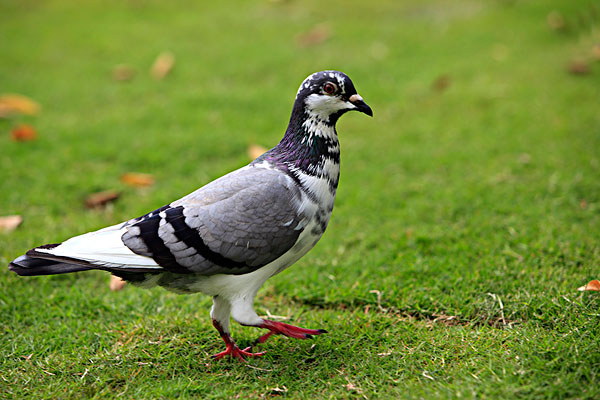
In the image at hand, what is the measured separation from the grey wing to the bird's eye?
0.51 m

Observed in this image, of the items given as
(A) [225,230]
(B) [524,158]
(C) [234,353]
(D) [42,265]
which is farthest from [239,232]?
(B) [524,158]

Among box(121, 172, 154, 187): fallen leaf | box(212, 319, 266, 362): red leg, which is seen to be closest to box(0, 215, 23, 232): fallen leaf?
box(121, 172, 154, 187): fallen leaf

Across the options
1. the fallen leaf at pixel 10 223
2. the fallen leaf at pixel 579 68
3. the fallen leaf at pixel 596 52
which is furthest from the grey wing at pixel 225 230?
the fallen leaf at pixel 596 52

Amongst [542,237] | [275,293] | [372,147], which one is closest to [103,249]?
[275,293]

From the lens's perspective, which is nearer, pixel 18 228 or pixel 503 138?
pixel 18 228

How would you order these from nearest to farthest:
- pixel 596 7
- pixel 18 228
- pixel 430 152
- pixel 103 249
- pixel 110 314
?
1. pixel 103 249
2. pixel 110 314
3. pixel 18 228
4. pixel 430 152
5. pixel 596 7

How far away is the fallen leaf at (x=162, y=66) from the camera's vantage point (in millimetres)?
7145

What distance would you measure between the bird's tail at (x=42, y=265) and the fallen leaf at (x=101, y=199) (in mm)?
1982

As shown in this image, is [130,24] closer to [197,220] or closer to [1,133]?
[1,133]

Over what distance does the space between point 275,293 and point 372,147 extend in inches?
90.1

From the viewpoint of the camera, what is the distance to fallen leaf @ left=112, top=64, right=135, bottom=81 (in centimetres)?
712

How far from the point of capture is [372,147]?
5.53 m

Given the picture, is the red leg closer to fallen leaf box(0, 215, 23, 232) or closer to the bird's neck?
the bird's neck

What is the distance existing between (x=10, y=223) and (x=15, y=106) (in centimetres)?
245
